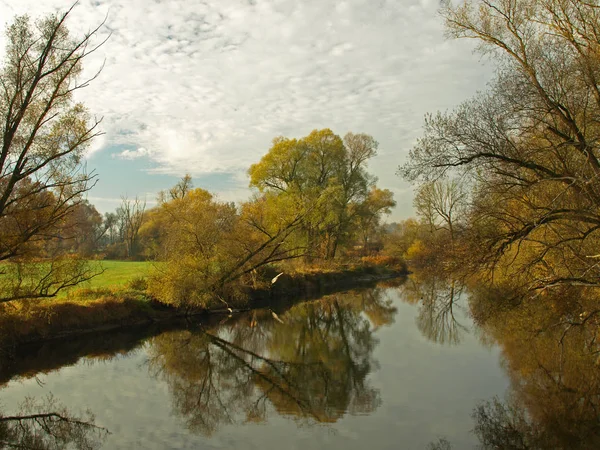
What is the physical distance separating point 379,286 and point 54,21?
1172 inches

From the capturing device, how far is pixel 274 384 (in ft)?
38.1

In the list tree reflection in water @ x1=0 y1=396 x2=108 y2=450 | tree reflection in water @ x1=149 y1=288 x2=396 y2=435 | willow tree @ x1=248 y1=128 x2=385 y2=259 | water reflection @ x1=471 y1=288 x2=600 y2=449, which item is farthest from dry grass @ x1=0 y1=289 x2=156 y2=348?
willow tree @ x1=248 y1=128 x2=385 y2=259

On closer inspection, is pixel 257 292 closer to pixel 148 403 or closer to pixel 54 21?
pixel 148 403

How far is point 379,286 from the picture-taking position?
35594mm

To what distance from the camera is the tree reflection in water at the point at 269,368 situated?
992cm

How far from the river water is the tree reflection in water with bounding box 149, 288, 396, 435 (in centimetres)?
4

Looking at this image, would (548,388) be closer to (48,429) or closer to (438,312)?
(48,429)

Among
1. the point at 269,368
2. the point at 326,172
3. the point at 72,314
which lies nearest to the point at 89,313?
the point at 72,314

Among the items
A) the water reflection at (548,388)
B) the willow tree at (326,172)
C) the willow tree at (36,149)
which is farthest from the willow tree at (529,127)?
the willow tree at (326,172)

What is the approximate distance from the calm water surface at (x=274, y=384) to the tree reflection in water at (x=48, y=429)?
0.85 feet

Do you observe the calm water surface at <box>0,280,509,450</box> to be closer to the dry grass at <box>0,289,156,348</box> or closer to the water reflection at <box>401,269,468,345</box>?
the water reflection at <box>401,269,468,345</box>

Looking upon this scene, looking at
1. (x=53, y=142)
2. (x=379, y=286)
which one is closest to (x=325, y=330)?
(x=53, y=142)

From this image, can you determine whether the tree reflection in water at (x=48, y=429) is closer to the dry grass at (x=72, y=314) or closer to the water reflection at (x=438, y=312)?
the dry grass at (x=72, y=314)

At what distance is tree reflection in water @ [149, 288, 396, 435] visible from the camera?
9922 millimetres
